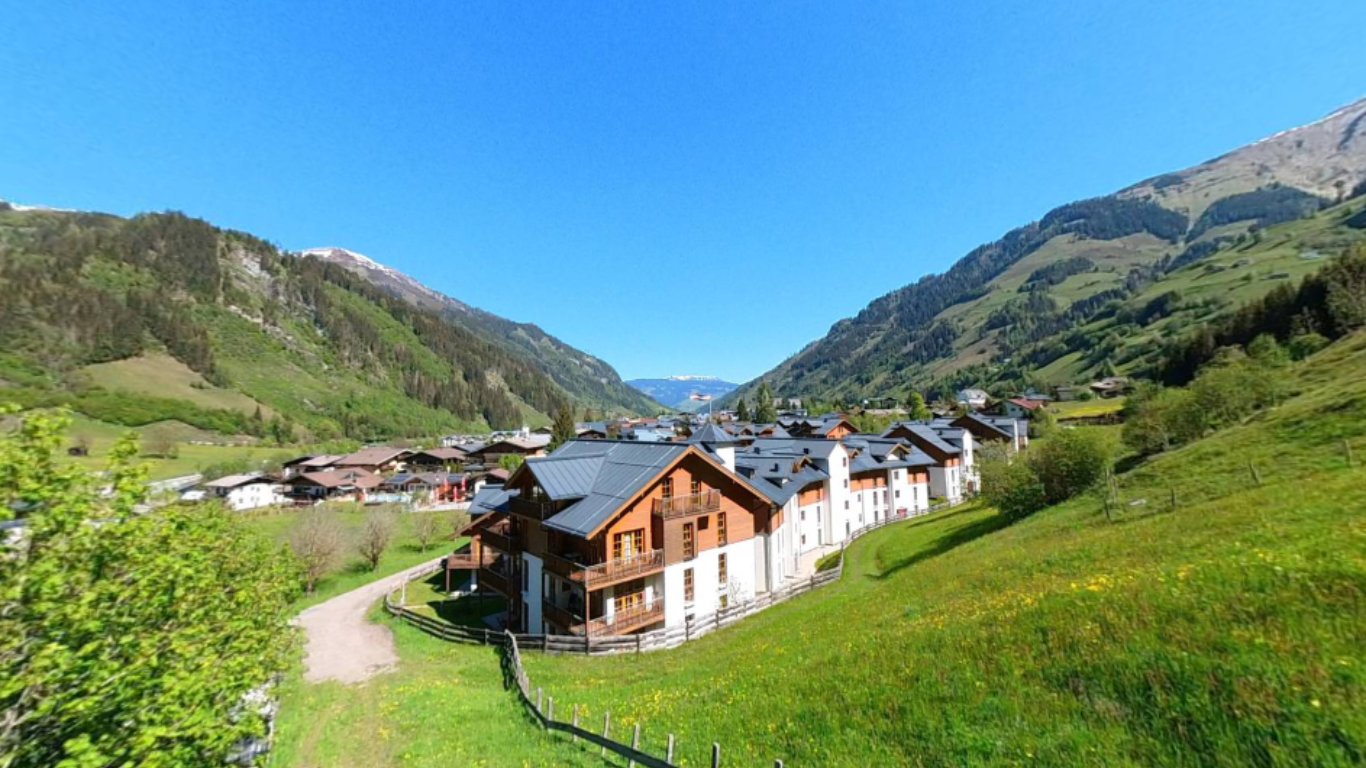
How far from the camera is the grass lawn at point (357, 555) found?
1866 inches

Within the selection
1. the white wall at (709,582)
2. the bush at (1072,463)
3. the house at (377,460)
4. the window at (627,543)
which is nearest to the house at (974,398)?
the bush at (1072,463)

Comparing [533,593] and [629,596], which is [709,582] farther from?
[533,593]

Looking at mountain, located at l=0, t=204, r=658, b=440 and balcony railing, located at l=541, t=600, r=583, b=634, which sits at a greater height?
mountain, located at l=0, t=204, r=658, b=440

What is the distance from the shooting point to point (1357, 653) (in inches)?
321

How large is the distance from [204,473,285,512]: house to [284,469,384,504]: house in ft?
8.30

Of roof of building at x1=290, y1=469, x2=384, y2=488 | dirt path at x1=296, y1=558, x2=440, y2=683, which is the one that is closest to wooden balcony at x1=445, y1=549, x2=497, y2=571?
dirt path at x1=296, y1=558, x2=440, y2=683

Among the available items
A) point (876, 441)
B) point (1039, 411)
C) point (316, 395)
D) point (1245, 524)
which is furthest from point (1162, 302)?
point (316, 395)

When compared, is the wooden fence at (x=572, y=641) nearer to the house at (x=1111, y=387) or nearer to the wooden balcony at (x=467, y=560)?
the wooden balcony at (x=467, y=560)

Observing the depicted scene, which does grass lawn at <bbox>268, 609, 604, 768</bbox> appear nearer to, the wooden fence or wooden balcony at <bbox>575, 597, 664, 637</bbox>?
the wooden fence

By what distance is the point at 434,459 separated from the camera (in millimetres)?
125562

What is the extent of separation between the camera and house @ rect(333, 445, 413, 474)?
11331cm

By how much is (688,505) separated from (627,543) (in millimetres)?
4514

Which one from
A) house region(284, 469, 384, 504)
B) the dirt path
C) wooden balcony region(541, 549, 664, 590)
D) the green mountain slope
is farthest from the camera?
house region(284, 469, 384, 504)

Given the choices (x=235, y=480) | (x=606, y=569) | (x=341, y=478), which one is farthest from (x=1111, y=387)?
(x=235, y=480)
